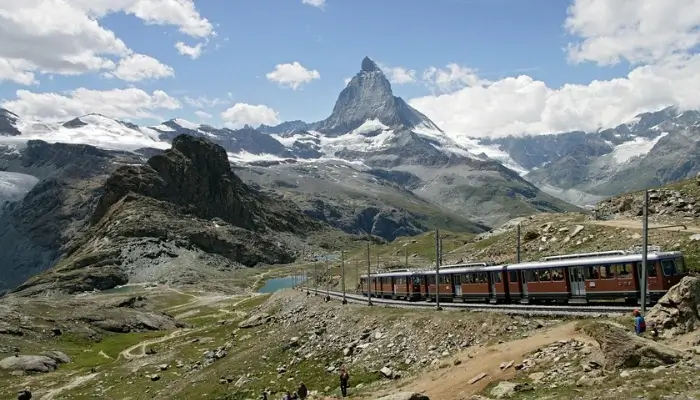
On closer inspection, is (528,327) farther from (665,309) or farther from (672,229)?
(672,229)

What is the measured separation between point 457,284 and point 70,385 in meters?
50.9

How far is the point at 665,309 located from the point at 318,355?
1306 inches

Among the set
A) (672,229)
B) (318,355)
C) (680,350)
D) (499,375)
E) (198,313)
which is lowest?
(198,313)

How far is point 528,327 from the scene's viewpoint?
43781mm

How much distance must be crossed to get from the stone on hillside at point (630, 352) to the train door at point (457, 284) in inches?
1492

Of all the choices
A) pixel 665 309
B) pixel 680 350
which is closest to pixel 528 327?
pixel 665 309

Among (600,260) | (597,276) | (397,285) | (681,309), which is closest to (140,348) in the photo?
(397,285)

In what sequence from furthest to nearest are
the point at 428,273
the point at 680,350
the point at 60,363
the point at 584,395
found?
the point at 60,363 → the point at 428,273 → the point at 680,350 → the point at 584,395

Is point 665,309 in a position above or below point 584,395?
above

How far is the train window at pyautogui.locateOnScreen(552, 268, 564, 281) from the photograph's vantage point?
54094mm

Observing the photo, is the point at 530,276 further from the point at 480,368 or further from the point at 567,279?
the point at 480,368

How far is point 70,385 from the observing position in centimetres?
7138

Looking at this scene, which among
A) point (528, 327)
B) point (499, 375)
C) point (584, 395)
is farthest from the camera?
point (528, 327)

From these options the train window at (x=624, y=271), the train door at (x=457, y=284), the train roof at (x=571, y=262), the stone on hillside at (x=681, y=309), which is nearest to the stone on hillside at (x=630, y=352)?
the stone on hillside at (x=681, y=309)
